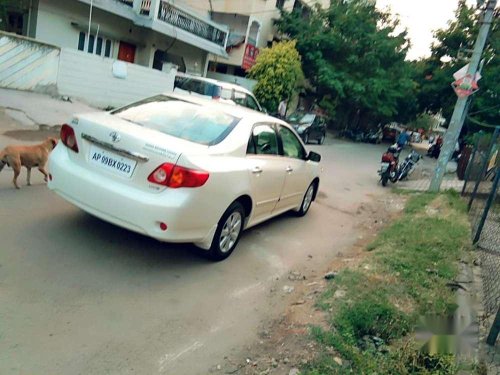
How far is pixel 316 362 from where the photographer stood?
2.77m

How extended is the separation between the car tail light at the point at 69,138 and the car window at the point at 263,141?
176 centimetres

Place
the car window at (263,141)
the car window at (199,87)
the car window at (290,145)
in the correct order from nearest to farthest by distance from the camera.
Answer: the car window at (263,141)
the car window at (290,145)
the car window at (199,87)

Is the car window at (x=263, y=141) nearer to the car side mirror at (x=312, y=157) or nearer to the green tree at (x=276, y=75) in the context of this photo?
the car side mirror at (x=312, y=157)

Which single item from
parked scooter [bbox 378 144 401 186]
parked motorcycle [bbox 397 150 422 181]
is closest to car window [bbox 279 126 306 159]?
parked scooter [bbox 378 144 401 186]

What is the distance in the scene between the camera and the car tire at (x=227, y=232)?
4168 millimetres

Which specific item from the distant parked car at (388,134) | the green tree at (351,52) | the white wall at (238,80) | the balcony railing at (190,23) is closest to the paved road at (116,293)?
the balcony railing at (190,23)

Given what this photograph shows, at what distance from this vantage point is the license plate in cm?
368

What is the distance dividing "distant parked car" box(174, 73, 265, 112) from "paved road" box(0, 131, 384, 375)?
9.07 meters

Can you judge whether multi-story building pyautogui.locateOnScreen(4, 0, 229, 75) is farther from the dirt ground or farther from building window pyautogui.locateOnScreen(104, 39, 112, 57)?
the dirt ground

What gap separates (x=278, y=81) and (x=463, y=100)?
11361 mm

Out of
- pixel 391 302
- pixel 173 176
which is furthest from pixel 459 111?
pixel 173 176

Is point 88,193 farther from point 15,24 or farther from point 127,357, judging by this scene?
point 15,24

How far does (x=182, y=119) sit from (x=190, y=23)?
16422mm

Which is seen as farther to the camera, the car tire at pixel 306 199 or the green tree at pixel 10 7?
the green tree at pixel 10 7
